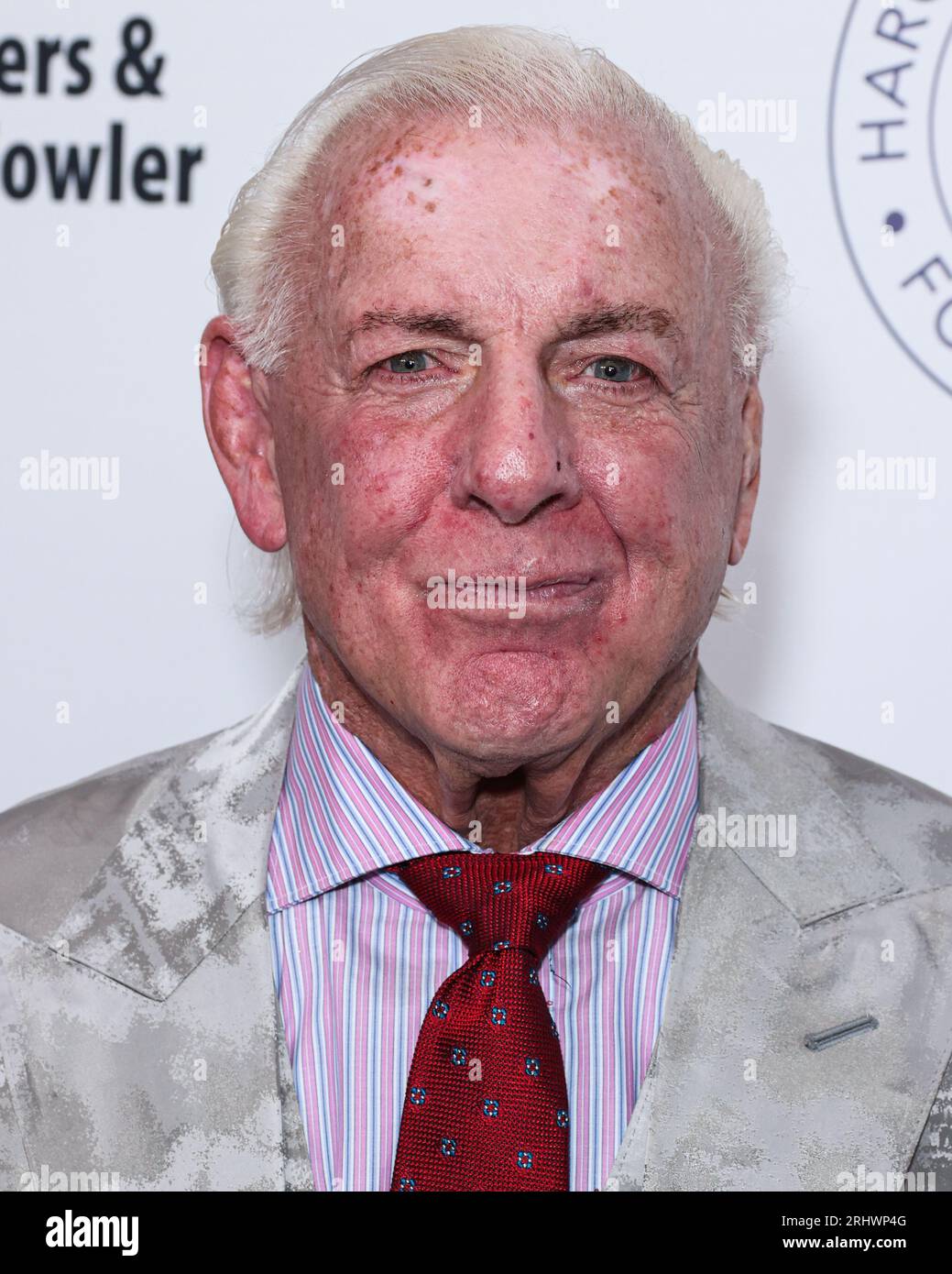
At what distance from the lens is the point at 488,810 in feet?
5.35

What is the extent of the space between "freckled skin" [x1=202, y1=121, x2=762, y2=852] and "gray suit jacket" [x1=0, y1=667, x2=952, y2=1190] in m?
0.23

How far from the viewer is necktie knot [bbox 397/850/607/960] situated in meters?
1.52

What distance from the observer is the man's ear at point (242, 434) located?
1.69m

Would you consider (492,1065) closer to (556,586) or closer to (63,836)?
(556,586)

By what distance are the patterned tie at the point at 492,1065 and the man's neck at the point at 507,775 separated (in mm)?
89

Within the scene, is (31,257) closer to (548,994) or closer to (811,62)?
(811,62)

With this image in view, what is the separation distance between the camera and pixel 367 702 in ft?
5.37

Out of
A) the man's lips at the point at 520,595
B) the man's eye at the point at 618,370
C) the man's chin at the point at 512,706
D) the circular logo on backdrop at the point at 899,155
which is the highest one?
the circular logo on backdrop at the point at 899,155

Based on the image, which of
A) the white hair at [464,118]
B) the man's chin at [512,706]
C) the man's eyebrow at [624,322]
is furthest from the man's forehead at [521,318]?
the man's chin at [512,706]

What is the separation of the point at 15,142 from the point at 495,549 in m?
1.09

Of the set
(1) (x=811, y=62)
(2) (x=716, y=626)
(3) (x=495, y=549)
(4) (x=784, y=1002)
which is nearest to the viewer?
(3) (x=495, y=549)

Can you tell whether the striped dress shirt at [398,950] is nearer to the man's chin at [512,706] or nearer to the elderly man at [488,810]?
the elderly man at [488,810]

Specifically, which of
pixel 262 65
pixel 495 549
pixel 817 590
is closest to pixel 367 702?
pixel 495 549

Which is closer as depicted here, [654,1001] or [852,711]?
[654,1001]
